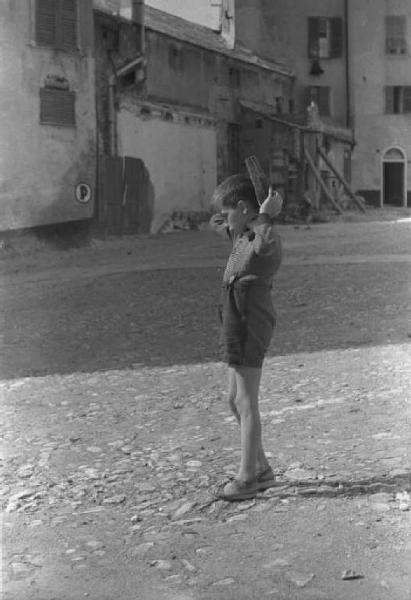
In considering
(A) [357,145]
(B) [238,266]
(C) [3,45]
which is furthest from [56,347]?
(A) [357,145]

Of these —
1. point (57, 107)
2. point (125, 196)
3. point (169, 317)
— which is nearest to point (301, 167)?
point (125, 196)

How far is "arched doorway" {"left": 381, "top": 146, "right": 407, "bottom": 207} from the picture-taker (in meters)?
35.2

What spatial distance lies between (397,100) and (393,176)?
3070 millimetres

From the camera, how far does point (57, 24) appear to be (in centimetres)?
1778

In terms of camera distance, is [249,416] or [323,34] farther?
[323,34]

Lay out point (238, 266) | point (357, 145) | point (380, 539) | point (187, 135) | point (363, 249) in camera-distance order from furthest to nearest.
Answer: point (357, 145) → point (187, 135) → point (363, 249) → point (238, 266) → point (380, 539)

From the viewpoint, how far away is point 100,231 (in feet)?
62.3

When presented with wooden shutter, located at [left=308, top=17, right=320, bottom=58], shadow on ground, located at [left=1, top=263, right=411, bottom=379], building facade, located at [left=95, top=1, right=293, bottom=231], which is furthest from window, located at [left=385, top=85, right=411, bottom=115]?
shadow on ground, located at [left=1, top=263, right=411, bottom=379]

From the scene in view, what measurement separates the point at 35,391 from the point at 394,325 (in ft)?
11.1

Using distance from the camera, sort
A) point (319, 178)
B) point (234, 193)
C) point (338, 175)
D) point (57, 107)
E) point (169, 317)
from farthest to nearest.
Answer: point (338, 175) < point (319, 178) < point (57, 107) < point (169, 317) < point (234, 193)

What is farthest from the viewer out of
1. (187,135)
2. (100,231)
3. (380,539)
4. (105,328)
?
(187,135)

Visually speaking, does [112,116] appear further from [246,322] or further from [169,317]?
[246,322]

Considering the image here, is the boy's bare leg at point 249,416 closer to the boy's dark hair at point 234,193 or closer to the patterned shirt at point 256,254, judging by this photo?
the patterned shirt at point 256,254

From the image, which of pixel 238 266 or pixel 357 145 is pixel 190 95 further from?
pixel 238 266
